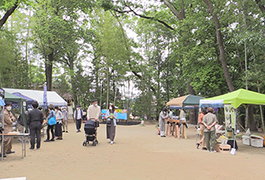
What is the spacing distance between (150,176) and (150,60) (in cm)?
2319

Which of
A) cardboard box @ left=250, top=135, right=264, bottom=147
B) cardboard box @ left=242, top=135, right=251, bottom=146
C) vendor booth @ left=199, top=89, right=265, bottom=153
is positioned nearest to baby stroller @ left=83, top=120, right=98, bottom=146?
vendor booth @ left=199, top=89, right=265, bottom=153

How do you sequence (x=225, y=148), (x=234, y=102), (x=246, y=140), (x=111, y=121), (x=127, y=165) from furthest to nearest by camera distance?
1. (x=246, y=140)
2. (x=111, y=121)
3. (x=234, y=102)
4. (x=225, y=148)
5. (x=127, y=165)

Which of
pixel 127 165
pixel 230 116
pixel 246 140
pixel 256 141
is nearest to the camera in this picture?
pixel 127 165

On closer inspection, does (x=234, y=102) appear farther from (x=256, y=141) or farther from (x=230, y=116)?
(x=256, y=141)

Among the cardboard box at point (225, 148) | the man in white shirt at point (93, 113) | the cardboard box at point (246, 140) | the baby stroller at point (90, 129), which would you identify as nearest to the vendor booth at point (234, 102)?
the cardboard box at point (225, 148)

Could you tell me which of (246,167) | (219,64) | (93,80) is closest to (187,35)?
(219,64)

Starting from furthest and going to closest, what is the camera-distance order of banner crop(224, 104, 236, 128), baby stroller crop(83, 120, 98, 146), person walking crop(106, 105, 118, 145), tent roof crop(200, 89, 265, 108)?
person walking crop(106, 105, 118, 145), banner crop(224, 104, 236, 128), baby stroller crop(83, 120, 98, 146), tent roof crop(200, 89, 265, 108)

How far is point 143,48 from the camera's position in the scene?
28156 mm

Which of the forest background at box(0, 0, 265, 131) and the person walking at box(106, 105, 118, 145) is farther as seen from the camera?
the forest background at box(0, 0, 265, 131)

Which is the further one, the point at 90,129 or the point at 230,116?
the point at 230,116

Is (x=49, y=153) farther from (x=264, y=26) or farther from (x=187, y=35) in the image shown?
(x=187, y=35)

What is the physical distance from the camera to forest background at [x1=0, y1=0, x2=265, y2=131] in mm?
13422

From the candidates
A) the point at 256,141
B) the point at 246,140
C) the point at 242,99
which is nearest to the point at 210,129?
the point at 242,99

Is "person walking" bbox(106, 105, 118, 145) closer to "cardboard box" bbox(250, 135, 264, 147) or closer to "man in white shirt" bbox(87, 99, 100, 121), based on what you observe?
"man in white shirt" bbox(87, 99, 100, 121)
